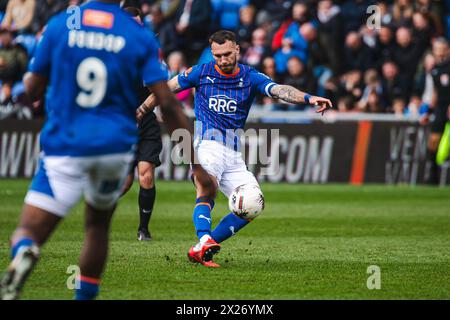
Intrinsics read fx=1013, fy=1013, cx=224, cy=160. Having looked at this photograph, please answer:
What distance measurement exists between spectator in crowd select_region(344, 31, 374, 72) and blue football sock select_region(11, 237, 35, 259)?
1709 centimetres

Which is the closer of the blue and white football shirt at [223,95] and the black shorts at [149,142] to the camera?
the blue and white football shirt at [223,95]

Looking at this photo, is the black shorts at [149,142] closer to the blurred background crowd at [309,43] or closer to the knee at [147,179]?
the knee at [147,179]

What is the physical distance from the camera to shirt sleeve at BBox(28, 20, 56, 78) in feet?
20.0

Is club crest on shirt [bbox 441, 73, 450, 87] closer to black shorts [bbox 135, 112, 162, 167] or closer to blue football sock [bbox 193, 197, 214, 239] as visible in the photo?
black shorts [bbox 135, 112, 162, 167]

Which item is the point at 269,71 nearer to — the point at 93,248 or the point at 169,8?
the point at 169,8

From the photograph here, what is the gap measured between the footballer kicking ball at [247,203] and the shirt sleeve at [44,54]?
344 cm

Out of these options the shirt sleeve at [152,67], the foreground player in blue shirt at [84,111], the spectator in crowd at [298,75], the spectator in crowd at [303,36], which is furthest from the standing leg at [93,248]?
the spectator in crowd at [303,36]

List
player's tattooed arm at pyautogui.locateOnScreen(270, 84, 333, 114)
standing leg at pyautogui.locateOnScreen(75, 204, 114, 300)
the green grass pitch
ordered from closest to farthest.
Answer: standing leg at pyautogui.locateOnScreen(75, 204, 114, 300), the green grass pitch, player's tattooed arm at pyautogui.locateOnScreen(270, 84, 333, 114)

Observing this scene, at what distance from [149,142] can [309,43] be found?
37.6 ft

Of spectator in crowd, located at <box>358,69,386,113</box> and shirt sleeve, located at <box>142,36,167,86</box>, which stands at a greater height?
shirt sleeve, located at <box>142,36,167,86</box>

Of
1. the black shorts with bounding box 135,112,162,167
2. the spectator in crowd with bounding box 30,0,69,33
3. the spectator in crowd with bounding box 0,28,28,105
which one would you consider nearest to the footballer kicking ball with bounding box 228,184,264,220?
the black shorts with bounding box 135,112,162,167

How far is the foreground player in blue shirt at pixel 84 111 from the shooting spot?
6027 mm

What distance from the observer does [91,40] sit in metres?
6.04

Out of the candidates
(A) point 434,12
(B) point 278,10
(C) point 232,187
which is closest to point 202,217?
(C) point 232,187
